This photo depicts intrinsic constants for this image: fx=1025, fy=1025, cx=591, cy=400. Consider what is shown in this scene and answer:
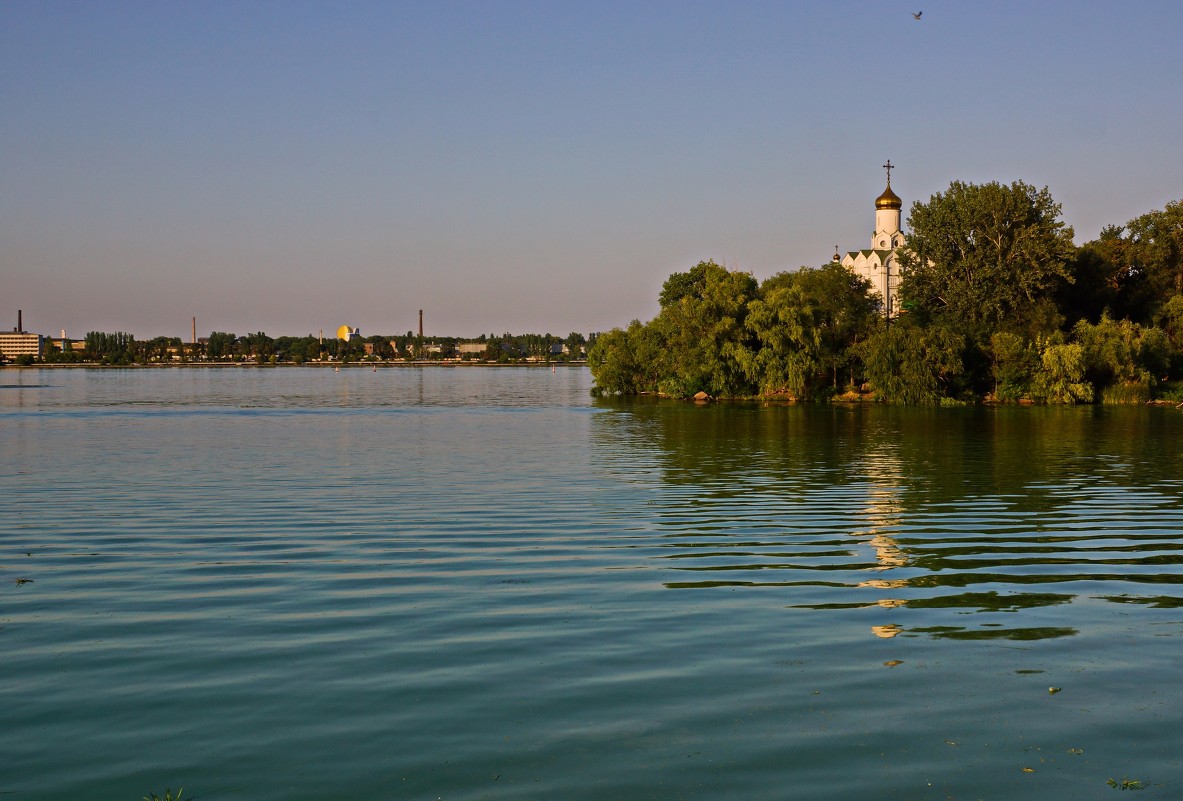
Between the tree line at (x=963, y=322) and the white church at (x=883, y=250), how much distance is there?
109 feet

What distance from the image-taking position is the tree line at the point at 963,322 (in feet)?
233

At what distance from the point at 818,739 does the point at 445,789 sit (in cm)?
293

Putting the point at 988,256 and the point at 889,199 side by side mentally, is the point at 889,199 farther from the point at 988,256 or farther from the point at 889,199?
the point at 988,256

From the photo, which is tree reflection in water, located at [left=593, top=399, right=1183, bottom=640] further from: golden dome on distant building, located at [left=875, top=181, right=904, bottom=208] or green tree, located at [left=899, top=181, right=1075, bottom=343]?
golden dome on distant building, located at [left=875, top=181, right=904, bottom=208]

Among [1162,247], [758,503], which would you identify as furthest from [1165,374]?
[758,503]

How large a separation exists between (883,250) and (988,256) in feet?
142

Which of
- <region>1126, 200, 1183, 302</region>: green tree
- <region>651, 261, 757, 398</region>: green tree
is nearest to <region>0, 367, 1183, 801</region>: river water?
<region>651, 261, 757, 398</region>: green tree

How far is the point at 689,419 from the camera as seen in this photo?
57.0 metres

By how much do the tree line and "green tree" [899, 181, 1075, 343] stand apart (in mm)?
109

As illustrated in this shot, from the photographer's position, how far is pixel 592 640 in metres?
10.9

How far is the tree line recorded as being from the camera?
7100 centimetres

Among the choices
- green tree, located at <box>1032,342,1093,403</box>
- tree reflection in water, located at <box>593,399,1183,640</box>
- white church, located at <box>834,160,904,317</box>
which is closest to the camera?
tree reflection in water, located at <box>593,399,1183,640</box>

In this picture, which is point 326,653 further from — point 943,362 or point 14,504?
point 943,362

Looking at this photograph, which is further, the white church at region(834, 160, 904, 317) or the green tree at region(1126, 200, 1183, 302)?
the white church at region(834, 160, 904, 317)
